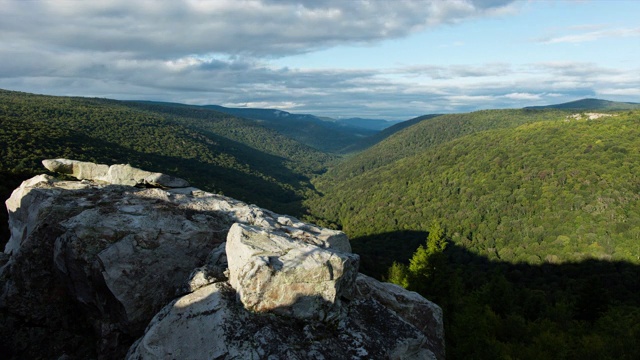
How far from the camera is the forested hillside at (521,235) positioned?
29.7 m

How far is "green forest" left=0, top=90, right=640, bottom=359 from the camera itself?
31.3 meters

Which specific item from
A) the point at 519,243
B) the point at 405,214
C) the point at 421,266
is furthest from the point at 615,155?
the point at 421,266

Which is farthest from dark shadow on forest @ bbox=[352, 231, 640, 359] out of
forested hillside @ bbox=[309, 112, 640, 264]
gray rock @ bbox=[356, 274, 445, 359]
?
forested hillside @ bbox=[309, 112, 640, 264]

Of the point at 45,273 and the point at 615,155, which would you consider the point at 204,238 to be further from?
the point at 615,155

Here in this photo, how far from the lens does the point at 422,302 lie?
14.5 metres

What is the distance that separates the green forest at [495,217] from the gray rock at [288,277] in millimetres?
16930

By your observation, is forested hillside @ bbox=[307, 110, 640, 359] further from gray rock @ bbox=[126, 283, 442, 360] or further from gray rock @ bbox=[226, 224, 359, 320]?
gray rock @ bbox=[226, 224, 359, 320]

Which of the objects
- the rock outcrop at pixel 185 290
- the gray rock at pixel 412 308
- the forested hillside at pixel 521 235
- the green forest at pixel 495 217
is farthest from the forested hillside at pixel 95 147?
the forested hillside at pixel 521 235

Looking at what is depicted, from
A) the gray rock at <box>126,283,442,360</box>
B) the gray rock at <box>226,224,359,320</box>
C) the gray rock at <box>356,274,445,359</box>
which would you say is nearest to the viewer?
the gray rock at <box>126,283,442,360</box>

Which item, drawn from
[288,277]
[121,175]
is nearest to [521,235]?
[121,175]

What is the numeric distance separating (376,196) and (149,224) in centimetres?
17235

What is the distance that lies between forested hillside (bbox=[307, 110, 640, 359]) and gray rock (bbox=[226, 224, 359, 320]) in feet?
55.9

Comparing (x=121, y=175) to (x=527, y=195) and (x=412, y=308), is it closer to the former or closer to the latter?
(x=412, y=308)

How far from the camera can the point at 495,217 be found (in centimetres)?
12438
